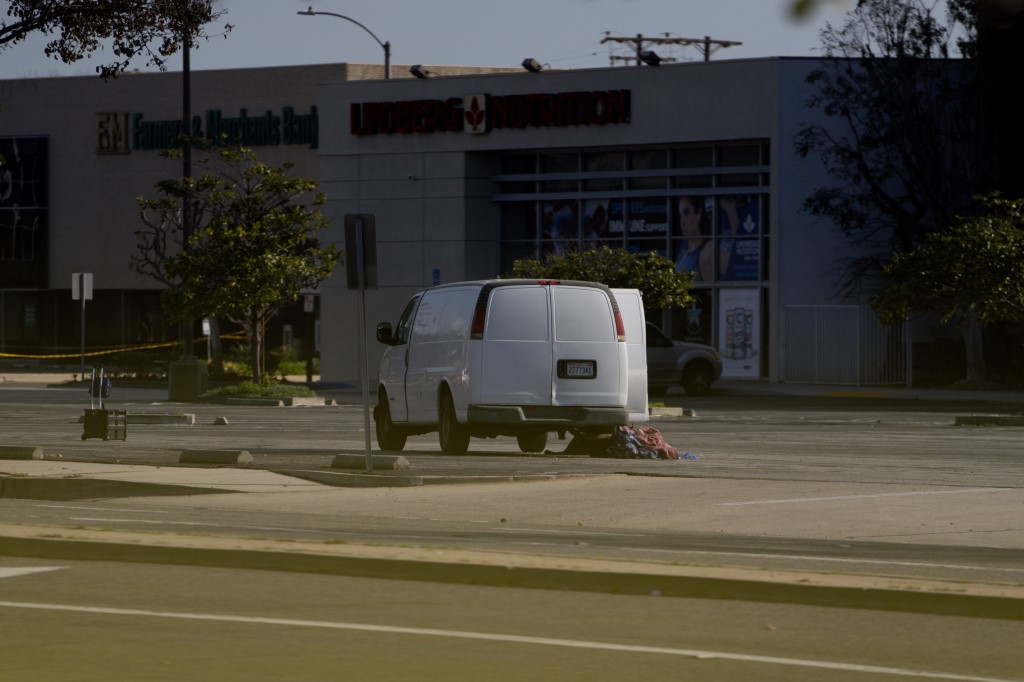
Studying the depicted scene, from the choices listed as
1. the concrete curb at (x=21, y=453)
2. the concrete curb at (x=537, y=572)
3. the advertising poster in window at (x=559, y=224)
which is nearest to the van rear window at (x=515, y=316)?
the concrete curb at (x=21, y=453)

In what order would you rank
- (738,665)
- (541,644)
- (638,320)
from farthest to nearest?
1. (638,320)
2. (541,644)
3. (738,665)

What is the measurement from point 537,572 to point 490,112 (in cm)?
3956

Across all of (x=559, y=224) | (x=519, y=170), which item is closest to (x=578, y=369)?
(x=559, y=224)

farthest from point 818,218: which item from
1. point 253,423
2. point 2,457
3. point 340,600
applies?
point 340,600

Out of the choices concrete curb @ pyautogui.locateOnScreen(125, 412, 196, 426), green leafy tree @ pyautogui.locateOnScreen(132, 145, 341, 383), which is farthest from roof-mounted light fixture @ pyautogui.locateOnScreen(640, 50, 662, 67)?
concrete curb @ pyautogui.locateOnScreen(125, 412, 196, 426)

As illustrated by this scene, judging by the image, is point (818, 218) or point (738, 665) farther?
point (818, 218)

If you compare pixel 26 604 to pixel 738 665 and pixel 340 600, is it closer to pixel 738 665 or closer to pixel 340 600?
pixel 340 600

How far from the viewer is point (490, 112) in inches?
1896

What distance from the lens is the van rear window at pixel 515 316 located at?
19719mm

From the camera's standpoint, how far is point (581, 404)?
19.8 metres

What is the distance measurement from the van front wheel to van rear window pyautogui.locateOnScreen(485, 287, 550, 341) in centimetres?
111

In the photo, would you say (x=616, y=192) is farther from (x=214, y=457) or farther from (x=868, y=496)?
(x=868, y=496)

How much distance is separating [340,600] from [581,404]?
11001 millimetres

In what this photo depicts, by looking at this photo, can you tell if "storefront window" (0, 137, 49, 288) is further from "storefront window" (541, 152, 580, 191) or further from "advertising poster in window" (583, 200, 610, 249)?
"advertising poster in window" (583, 200, 610, 249)
